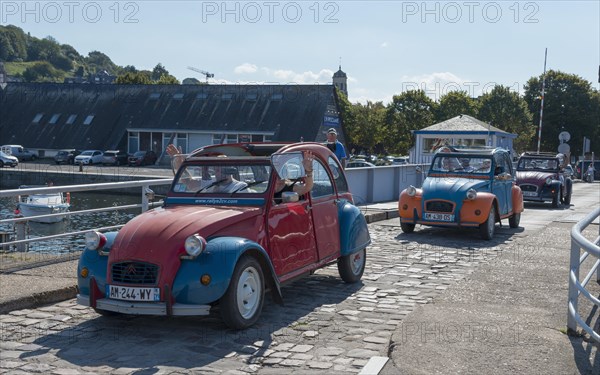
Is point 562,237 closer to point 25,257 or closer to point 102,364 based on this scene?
point 25,257

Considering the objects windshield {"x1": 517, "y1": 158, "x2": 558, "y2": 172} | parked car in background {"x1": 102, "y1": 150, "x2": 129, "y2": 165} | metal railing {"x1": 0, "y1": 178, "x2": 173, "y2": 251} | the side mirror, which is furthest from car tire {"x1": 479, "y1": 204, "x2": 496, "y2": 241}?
parked car in background {"x1": 102, "y1": 150, "x2": 129, "y2": 165}

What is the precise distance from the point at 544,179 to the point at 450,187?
1096 centimetres

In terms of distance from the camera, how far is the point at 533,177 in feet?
81.2

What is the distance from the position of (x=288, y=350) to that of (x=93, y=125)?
68.9 meters

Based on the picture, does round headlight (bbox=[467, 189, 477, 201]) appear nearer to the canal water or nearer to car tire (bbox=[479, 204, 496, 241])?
car tire (bbox=[479, 204, 496, 241])

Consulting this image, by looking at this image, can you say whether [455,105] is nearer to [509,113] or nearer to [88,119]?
[509,113]

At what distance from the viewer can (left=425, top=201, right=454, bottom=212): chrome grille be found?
14438 millimetres

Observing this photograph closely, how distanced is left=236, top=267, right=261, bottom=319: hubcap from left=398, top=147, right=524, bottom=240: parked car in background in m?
7.90

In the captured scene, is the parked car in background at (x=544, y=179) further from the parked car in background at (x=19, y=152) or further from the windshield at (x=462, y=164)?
the parked car in background at (x=19, y=152)

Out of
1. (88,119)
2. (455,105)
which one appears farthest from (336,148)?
(455,105)

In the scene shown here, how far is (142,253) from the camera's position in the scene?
6777mm

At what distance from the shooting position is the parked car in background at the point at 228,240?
670cm

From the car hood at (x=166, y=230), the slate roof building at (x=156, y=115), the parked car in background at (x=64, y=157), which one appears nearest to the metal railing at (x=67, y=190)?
the car hood at (x=166, y=230)

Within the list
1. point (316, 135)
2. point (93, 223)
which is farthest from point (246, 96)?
point (93, 223)
